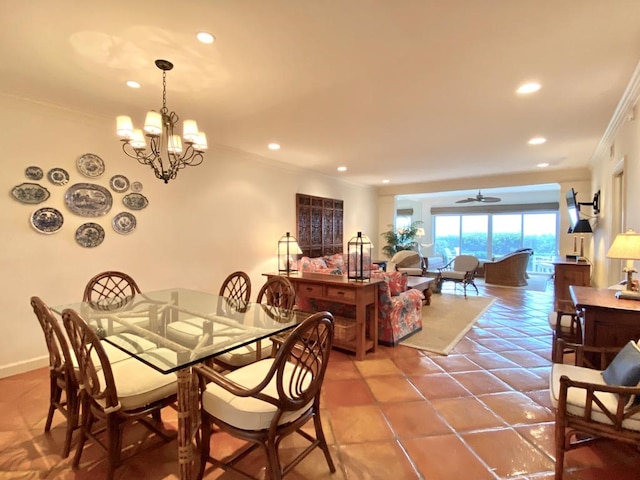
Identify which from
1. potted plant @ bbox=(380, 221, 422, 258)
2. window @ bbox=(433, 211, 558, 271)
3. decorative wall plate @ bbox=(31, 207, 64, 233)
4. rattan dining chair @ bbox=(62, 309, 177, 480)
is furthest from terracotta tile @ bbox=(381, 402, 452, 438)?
window @ bbox=(433, 211, 558, 271)

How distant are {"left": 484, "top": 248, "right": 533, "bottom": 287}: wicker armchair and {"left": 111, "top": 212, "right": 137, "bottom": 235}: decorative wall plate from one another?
748 centimetres

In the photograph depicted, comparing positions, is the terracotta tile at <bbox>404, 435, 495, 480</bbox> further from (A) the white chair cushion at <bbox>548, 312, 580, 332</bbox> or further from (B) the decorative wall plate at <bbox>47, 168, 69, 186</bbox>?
(B) the decorative wall plate at <bbox>47, 168, 69, 186</bbox>

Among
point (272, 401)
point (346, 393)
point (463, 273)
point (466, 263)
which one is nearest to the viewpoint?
point (272, 401)

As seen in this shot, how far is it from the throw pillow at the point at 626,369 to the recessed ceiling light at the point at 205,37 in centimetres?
292

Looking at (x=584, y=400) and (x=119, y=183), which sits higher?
(x=119, y=183)

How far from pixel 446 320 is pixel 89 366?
4.26 metres

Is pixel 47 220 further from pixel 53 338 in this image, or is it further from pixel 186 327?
pixel 186 327

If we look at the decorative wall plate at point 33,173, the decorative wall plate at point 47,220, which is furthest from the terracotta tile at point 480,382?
the decorative wall plate at point 33,173

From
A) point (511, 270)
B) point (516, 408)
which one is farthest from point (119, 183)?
point (511, 270)

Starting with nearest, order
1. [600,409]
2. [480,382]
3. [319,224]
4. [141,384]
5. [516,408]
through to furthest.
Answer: [600,409]
[141,384]
[516,408]
[480,382]
[319,224]

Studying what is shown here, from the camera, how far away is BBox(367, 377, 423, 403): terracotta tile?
8.29ft

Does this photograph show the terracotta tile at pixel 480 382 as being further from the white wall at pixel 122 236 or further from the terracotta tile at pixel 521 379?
the white wall at pixel 122 236

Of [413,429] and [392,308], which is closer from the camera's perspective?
[413,429]

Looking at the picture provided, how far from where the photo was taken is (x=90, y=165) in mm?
3262
